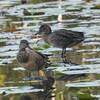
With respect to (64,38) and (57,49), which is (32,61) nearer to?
(64,38)

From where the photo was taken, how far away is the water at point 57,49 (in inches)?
355

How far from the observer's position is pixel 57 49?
13578 mm

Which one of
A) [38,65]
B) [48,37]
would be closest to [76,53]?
[48,37]

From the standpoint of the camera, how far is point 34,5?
24078mm

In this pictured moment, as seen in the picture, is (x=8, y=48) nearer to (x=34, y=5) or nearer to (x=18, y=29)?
(x=18, y=29)

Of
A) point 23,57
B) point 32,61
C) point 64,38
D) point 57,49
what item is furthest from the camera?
point 57,49

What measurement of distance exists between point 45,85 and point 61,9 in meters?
11.9

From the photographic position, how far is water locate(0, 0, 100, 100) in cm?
901

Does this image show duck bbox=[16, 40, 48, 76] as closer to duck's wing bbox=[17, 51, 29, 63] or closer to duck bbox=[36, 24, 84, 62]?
duck's wing bbox=[17, 51, 29, 63]

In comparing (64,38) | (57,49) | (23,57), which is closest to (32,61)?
(23,57)

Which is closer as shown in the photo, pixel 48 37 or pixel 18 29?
pixel 48 37

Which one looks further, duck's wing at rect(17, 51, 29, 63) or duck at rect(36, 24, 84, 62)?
duck at rect(36, 24, 84, 62)

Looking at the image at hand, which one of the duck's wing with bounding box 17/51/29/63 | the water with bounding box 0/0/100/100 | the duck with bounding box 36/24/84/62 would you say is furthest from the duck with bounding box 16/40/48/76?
the duck with bounding box 36/24/84/62

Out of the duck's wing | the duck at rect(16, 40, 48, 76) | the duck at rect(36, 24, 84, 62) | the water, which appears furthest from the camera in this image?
the duck at rect(36, 24, 84, 62)
